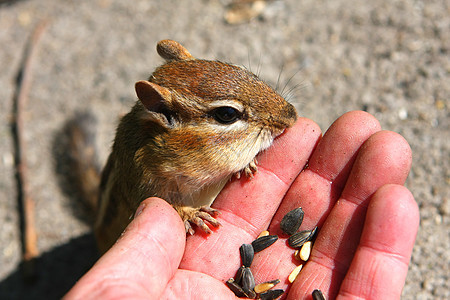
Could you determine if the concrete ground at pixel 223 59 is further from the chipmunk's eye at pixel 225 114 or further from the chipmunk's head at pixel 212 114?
the chipmunk's eye at pixel 225 114

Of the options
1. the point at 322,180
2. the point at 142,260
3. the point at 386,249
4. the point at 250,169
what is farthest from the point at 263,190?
the point at 142,260

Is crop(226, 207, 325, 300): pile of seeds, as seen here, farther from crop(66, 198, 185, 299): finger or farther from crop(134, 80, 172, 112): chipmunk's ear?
crop(134, 80, 172, 112): chipmunk's ear

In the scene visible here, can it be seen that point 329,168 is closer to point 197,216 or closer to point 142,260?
point 197,216

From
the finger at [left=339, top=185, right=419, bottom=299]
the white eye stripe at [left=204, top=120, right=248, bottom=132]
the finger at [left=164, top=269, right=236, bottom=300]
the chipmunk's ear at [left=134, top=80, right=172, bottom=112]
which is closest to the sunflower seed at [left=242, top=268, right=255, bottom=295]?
the finger at [left=164, top=269, right=236, bottom=300]

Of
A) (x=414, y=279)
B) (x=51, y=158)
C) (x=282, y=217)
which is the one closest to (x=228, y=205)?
(x=282, y=217)

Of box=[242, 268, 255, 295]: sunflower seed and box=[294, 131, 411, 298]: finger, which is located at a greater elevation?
box=[294, 131, 411, 298]: finger

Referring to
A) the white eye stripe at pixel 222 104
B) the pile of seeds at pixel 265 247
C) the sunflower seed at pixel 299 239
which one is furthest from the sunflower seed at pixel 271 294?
the white eye stripe at pixel 222 104

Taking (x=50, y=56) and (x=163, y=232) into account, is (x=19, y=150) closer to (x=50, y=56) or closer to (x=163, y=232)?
(x=50, y=56)
